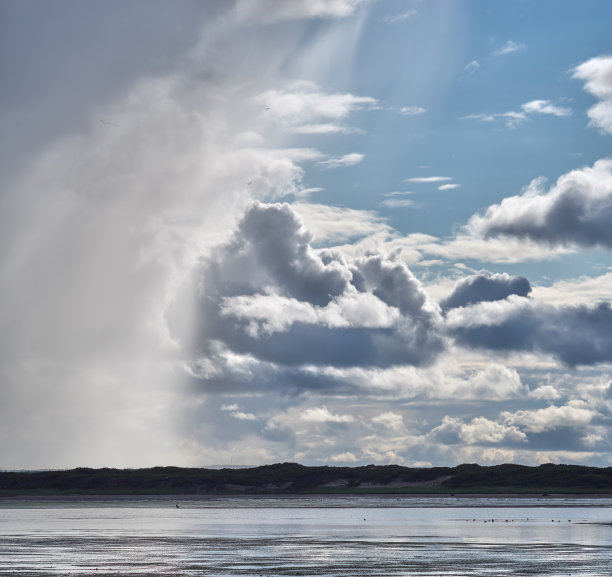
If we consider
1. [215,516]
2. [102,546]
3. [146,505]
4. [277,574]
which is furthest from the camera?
[146,505]

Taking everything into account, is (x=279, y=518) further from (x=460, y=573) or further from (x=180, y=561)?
(x=460, y=573)

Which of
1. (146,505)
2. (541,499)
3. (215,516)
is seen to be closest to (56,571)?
(215,516)

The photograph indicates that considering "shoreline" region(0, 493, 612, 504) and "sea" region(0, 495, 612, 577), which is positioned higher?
"shoreline" region(0, 493, 612, 504)

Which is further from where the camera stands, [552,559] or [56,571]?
[552,559]

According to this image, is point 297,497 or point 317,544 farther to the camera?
point 297,497

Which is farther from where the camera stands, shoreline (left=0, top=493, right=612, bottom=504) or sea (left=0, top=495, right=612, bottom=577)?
shoreline (left=0, top=493, right=612, bottom=504)

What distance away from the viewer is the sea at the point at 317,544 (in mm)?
52625

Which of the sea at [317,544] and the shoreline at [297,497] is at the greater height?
the shoreline at [297,497]

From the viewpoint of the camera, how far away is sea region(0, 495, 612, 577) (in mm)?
52625

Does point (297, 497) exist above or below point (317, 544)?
above

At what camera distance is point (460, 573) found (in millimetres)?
50062

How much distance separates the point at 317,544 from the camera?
69812 millimetres

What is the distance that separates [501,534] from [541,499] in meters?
89.0

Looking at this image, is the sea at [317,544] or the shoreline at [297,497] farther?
the shoreline at [297,497]
